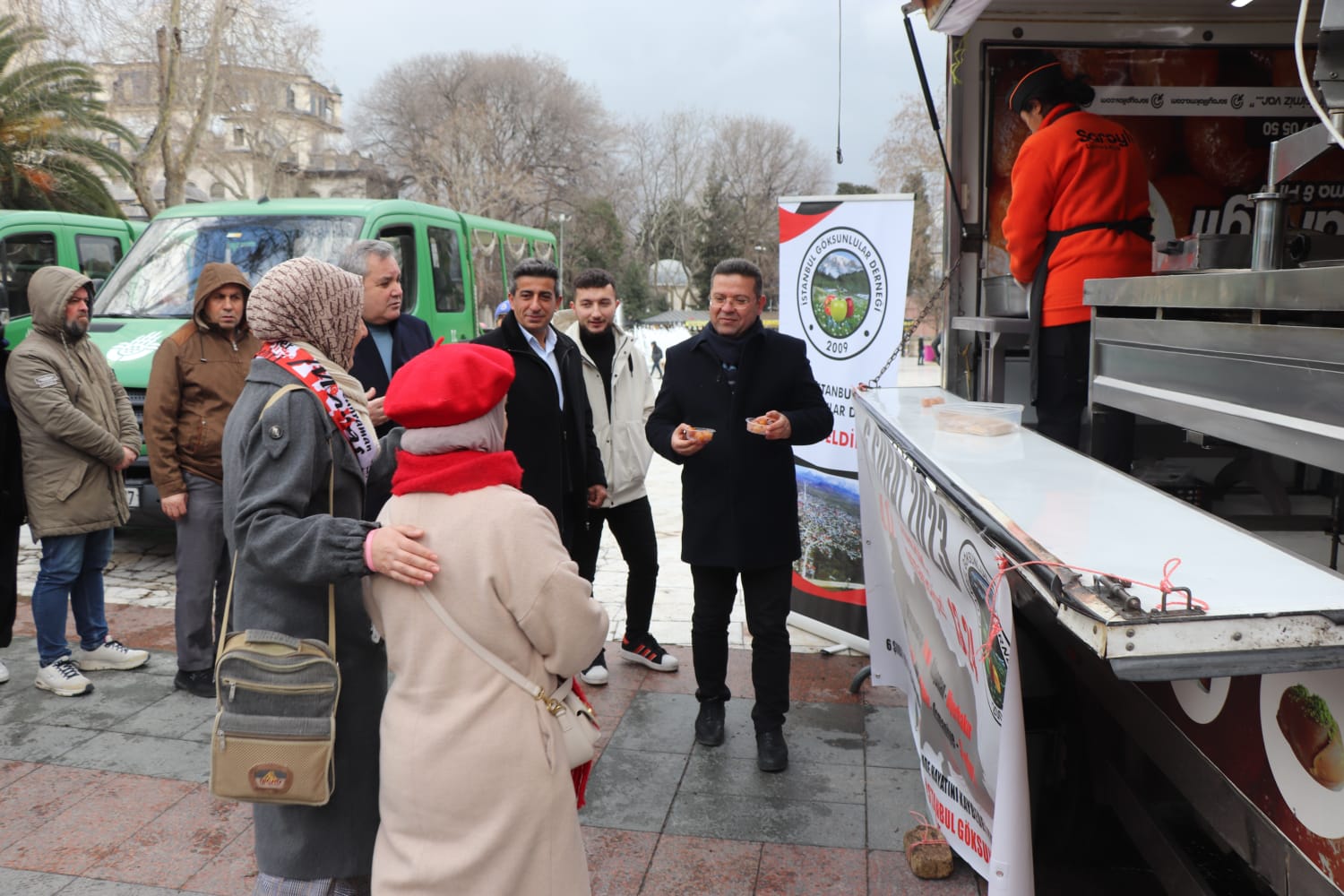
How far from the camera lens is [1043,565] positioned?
1645mm

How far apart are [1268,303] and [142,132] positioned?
1658 inches

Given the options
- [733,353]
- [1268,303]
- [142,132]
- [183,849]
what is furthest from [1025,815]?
[142,132]

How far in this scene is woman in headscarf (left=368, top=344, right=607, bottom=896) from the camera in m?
2.21

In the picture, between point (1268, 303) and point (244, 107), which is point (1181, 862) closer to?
point (1268, 303)

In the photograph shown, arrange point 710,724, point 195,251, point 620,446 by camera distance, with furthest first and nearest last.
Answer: point 195,251, point 620,446, point 710,724

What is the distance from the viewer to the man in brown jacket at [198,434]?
4.76 metres

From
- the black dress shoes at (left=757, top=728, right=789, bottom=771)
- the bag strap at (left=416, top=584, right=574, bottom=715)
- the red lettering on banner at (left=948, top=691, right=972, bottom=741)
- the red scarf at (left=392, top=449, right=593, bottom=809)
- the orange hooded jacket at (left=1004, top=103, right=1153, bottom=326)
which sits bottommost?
the black dress shoes at (left=757, top=728, right=789, bottom=771)

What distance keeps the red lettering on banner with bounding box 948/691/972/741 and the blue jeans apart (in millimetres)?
4089

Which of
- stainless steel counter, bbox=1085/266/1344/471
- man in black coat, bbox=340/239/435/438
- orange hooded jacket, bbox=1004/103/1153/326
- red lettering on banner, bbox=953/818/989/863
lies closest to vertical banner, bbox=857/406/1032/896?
red lettering on banner, bbox=953/818/989/863

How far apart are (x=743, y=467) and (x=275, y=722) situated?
221 cm

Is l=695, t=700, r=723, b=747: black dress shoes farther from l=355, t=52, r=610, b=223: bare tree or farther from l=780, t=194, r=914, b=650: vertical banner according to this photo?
l=355, t=52, r=610, b=223: bare tree

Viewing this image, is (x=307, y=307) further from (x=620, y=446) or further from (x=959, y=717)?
(x=620, y=446)

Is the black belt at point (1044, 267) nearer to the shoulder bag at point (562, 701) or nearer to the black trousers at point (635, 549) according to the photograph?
the black trousers at point (635, 549)

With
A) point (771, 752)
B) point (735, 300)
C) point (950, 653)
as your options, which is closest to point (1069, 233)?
point (735, 300)
